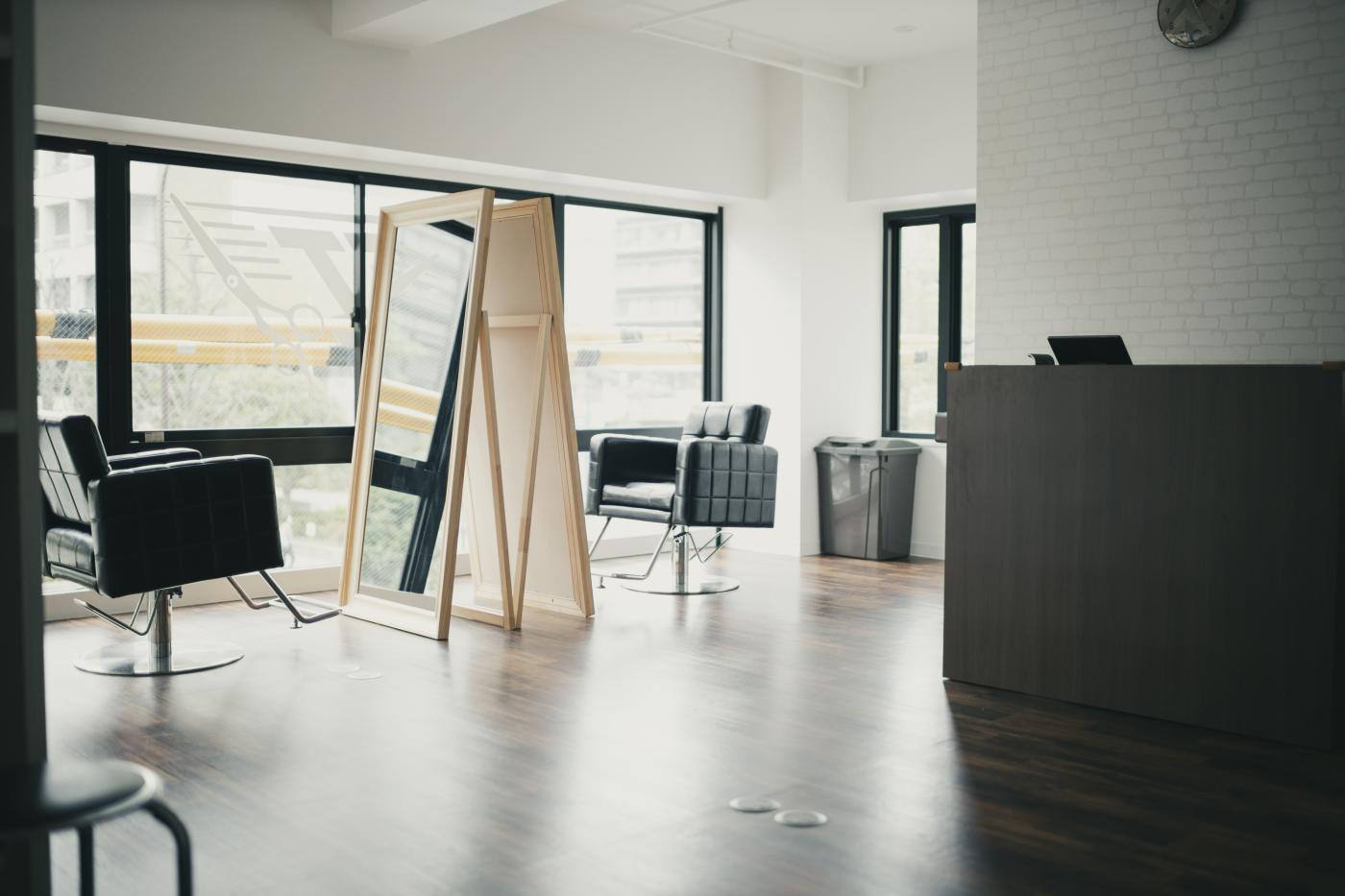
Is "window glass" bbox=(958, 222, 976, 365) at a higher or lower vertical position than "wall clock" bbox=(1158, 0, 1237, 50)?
lower

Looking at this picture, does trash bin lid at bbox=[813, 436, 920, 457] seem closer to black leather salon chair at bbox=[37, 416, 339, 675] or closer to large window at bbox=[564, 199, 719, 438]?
large window at bbox=[564, 199, 719, 438]

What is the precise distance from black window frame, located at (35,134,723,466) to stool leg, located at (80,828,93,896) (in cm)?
443

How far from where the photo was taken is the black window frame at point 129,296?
5.73 meters

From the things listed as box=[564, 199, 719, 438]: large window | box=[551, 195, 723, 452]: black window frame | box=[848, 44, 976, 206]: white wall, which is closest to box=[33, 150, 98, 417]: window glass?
box=[564, 199, 719, 438]: large window

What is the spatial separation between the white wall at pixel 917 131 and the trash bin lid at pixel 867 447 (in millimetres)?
1589

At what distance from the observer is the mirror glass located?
555 cm

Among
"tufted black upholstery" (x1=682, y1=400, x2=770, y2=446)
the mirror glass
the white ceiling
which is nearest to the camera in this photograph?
the mirror glass

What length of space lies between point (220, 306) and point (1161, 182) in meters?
4.49

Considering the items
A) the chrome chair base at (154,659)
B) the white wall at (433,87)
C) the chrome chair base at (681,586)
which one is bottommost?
the chrome chair base at (154,659)

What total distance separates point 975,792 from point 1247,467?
1.41 meters

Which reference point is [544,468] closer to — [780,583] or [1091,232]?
[780,583]

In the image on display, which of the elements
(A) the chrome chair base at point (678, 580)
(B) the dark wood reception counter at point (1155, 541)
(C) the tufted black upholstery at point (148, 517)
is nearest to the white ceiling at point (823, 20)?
(A) the chrome chair base at point (678, 580)

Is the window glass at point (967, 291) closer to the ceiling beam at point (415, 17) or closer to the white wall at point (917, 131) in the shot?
the white wall at point (917, 131)

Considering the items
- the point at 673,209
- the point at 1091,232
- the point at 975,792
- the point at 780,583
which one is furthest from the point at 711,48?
the point at 975,792
